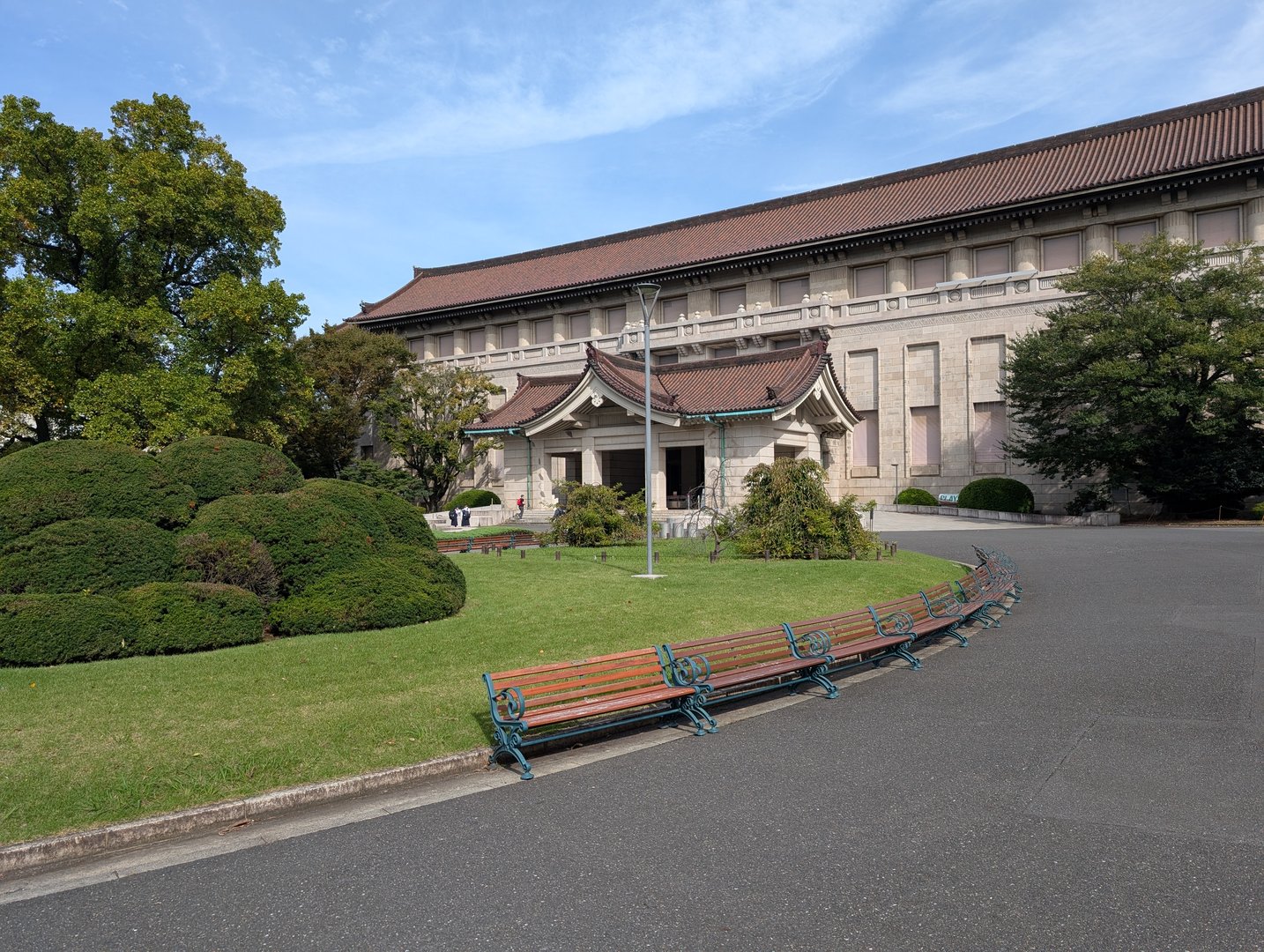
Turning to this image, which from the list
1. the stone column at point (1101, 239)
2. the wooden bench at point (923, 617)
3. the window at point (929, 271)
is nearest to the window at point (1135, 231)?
the stone column at point (1101, 239)

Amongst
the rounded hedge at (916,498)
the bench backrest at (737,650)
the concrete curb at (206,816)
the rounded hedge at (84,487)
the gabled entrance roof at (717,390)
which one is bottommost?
the concrete curb at (206,816)

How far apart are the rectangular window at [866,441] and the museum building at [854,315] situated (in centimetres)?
6

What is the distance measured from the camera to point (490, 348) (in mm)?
47750

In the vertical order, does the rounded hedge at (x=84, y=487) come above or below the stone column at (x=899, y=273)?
below

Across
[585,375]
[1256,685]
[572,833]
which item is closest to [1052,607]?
[1256,685]

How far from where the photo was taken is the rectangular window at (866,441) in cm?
3822

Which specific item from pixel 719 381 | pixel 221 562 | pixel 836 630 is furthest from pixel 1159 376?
pixel 221 562

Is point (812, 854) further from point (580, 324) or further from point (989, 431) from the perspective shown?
point (580, 324)

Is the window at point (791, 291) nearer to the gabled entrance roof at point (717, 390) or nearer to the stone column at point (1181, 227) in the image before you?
the gabled entrance roof at point (717, 390)

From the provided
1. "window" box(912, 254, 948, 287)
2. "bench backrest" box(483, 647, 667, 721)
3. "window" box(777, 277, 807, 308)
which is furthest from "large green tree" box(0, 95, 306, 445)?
"window" box(912, 254, 948, 287)

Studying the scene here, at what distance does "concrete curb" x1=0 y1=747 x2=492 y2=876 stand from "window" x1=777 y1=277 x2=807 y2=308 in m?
36.7

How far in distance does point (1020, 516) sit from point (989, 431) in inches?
212

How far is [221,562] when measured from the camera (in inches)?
400

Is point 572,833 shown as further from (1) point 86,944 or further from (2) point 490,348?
(2) point 490,348
